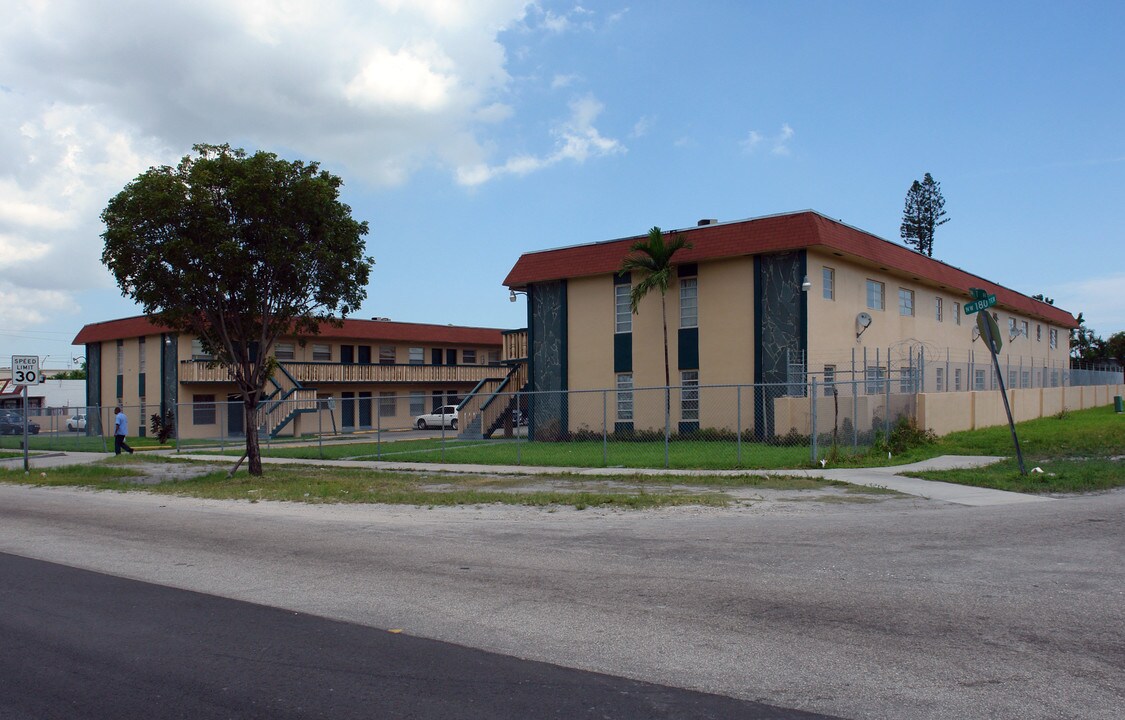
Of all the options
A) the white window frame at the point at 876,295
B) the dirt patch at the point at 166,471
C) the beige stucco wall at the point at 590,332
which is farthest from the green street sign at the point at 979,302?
the dirt patch at the point at 166,471

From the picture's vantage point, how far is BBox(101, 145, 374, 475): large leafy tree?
59.2ft

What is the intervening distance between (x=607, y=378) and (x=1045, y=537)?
67.8ft

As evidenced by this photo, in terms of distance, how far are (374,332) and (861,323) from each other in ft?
94.9

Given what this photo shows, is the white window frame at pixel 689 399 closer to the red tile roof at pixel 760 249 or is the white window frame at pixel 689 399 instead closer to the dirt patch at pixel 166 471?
the red tile roof at pixel 760 249

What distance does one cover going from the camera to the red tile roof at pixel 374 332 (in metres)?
45.2

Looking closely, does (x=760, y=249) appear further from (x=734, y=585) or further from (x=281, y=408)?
(x=281, y=408)

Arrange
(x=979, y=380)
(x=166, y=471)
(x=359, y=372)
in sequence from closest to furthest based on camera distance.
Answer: (x=166, y=471), (x=979, y=380), (x=359, y=372)

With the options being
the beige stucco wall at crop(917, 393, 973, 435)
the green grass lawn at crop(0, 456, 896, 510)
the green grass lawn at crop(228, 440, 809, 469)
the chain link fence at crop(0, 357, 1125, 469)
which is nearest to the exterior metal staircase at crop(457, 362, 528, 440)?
the chain link fence at crop(0, 357, 1125, 469)

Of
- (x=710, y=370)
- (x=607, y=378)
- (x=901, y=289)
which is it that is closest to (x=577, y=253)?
→ (x=607, y=378)

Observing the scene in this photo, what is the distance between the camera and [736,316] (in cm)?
2756

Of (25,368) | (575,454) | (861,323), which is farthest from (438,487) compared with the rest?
(861,323)

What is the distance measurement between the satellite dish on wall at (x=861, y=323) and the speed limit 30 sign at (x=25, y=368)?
24.1m

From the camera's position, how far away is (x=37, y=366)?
23.5 metres

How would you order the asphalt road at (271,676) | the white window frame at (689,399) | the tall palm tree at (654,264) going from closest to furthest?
the asphalt road at (271,676) → the tall palm tree at (654,264) → the white window frame at (689,399)
